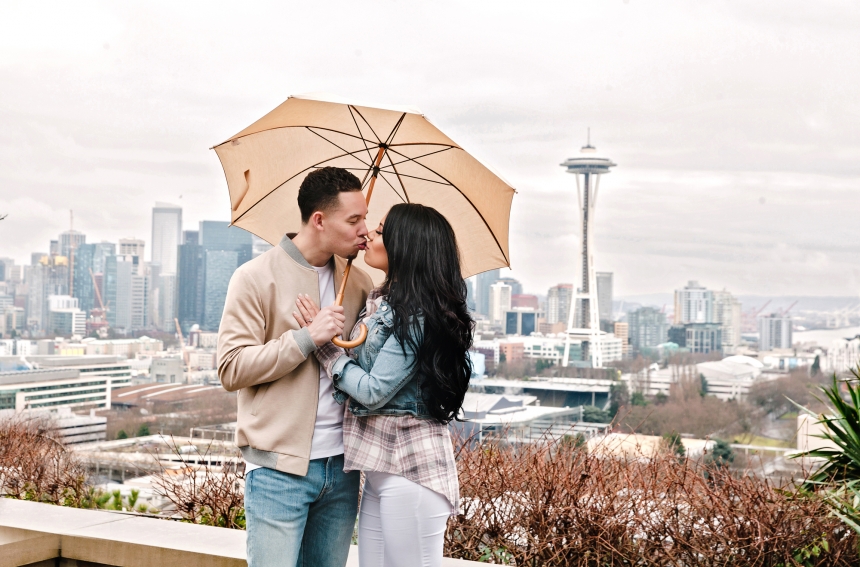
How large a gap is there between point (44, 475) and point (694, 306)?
A: 43206 millimetres

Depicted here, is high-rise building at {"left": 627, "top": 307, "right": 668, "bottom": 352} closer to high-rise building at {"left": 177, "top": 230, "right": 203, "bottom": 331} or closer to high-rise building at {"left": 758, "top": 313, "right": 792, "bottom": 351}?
high-rise building at {"left": 758, "top": 313, "right": 792, "bottom": 351}

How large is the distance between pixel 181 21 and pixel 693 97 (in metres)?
39.2

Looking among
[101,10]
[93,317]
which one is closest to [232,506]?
[93,317]

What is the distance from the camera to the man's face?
169cm

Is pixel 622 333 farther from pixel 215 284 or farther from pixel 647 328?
pixel 215 284

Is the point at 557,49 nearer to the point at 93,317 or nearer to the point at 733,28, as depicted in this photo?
the point at 733,28

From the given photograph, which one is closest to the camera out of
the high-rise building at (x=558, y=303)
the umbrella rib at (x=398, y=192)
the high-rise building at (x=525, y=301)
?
the umbrella rib at (x=398, y=192)

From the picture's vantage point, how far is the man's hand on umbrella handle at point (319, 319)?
1612mm

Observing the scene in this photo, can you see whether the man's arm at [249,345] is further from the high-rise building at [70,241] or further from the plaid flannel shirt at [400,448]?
the high-rise building at [70,241]

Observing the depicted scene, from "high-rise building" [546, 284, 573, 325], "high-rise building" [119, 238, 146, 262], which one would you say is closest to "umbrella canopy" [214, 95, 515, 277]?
"high-rise building" [119, 238, 146, 262]

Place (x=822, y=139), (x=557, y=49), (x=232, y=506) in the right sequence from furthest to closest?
(x=557, y=49) → (x=822, y=139) → (x=232, y=506)

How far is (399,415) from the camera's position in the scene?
165 centimetres

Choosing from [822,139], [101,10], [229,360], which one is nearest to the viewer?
[229,360]

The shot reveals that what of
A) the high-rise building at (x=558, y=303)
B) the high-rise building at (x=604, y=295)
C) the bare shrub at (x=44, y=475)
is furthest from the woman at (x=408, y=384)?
the high-rise building at (x=604, y=295)
